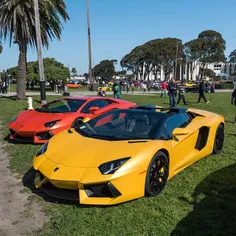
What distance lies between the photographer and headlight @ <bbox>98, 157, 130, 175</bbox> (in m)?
3.38

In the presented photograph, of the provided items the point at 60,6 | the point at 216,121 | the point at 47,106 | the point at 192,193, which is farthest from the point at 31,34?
the point at 192,193

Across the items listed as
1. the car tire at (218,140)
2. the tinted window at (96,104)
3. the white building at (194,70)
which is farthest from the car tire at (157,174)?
the white building at (194,70)

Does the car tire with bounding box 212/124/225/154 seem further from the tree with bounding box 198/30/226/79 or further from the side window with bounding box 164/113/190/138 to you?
the tree with bounding box 198/30/226/79

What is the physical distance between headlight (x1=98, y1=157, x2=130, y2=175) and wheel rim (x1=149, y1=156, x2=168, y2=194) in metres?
0.47

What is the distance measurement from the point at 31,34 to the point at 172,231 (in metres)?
17.2

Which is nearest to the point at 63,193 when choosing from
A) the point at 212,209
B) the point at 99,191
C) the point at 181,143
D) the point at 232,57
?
the point at 99,191

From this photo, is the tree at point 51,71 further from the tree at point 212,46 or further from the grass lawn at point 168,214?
the tree at point 212,46

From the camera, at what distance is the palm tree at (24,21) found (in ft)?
54.7

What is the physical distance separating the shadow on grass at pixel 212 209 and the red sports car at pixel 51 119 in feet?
8.64

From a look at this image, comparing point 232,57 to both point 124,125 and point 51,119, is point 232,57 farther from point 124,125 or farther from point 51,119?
point 124,125

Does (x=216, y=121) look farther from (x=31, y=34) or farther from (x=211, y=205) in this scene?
(x=31, y=34)

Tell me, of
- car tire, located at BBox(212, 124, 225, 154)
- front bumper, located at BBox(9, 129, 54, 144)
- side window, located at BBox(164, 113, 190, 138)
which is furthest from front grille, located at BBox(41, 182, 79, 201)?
car tire, located at BBox(212, 124, 225, 154)

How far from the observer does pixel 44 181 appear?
144 inches

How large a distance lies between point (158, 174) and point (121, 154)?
0.64 meters
